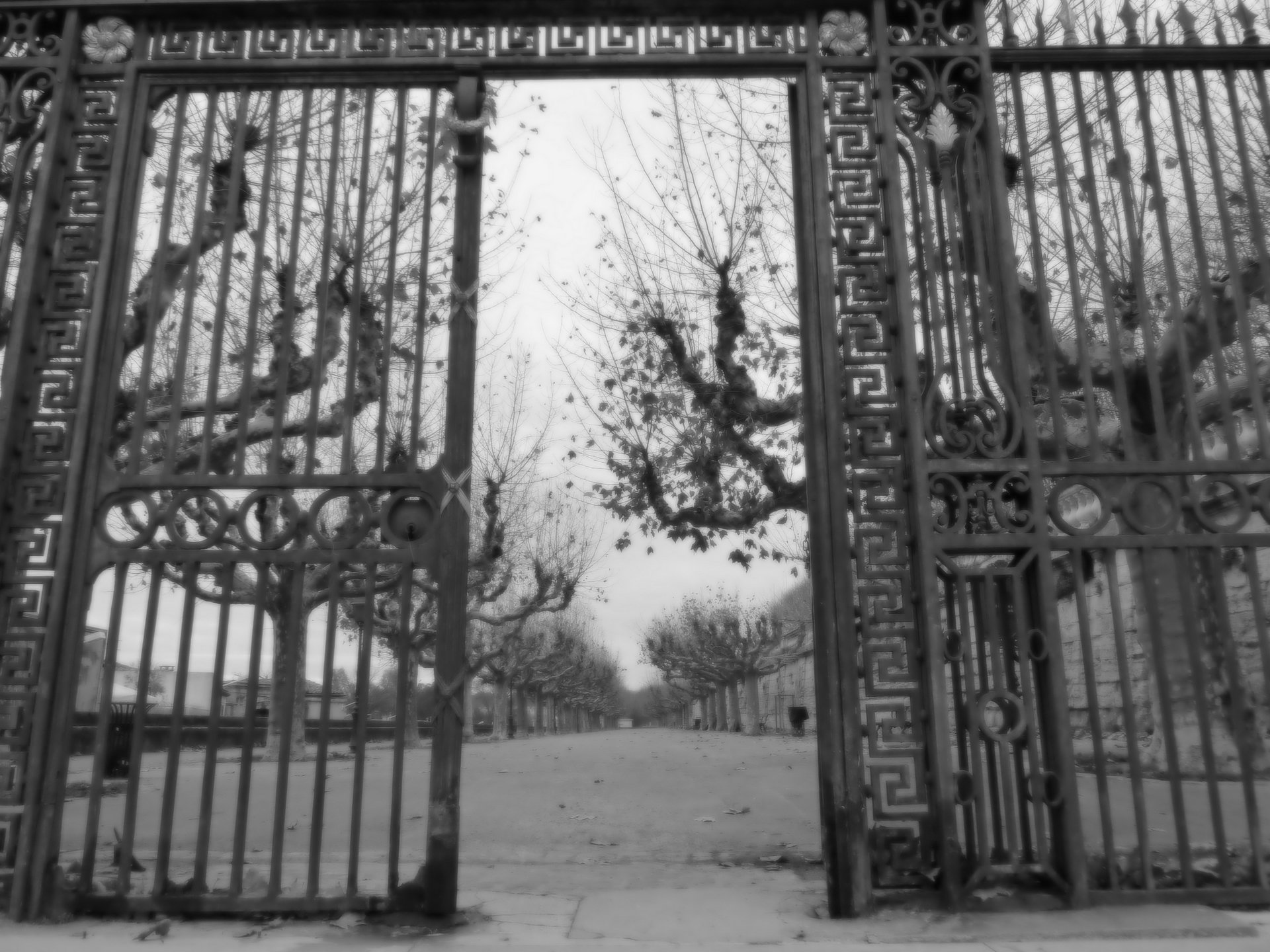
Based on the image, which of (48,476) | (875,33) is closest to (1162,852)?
(875,33)

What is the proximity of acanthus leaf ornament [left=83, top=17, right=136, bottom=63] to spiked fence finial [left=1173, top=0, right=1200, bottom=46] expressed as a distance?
16.6 feet

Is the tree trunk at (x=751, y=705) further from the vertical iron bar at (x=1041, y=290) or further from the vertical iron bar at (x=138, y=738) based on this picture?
the vertical iron bar at (x=138, y=738)

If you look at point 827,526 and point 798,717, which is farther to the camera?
point 798,717

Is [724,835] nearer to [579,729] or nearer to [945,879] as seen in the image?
[945,879]

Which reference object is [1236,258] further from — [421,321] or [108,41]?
[108,41]

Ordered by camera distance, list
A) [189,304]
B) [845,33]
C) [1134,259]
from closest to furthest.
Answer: [189,304] → [1134,259] → [845,33]

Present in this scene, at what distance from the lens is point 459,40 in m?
4.68

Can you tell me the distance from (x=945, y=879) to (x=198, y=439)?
28.6 feet

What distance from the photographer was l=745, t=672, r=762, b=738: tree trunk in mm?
35312

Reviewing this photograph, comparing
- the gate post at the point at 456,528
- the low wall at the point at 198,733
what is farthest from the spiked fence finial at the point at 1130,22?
the low wall at the point at 198,733

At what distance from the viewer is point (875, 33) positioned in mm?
4559

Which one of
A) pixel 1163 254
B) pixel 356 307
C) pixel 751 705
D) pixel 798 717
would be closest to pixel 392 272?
pixel 356 307

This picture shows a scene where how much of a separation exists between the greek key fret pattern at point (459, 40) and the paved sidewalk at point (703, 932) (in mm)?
3907

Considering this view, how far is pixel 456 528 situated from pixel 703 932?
1890mm
